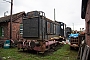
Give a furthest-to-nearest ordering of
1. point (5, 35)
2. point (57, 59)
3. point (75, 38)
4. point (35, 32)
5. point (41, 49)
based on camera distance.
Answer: point (5, 35) → point (75, 38) → point (35, 32) → point (41, 49) → point (57, 59)

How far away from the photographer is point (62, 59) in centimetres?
709

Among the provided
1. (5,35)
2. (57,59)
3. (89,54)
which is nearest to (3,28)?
(5,35)

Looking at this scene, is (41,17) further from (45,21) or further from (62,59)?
(62,59)

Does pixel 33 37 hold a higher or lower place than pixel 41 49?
higher

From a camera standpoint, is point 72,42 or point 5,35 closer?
point 72,42

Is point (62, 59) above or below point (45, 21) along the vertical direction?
below

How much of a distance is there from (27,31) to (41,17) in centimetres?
168

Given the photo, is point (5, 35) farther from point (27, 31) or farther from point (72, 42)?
point (72, 42)

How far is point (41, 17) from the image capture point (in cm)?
921

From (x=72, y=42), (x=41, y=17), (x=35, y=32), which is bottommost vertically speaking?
(x=72, y=42)

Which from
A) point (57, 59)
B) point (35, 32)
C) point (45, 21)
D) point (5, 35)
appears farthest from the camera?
point (5, 35)

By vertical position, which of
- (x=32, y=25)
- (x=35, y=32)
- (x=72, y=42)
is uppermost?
(x=32, y=25)

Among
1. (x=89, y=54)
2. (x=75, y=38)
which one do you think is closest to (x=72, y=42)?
(x=75, y=38)

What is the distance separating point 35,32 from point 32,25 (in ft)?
2.15
